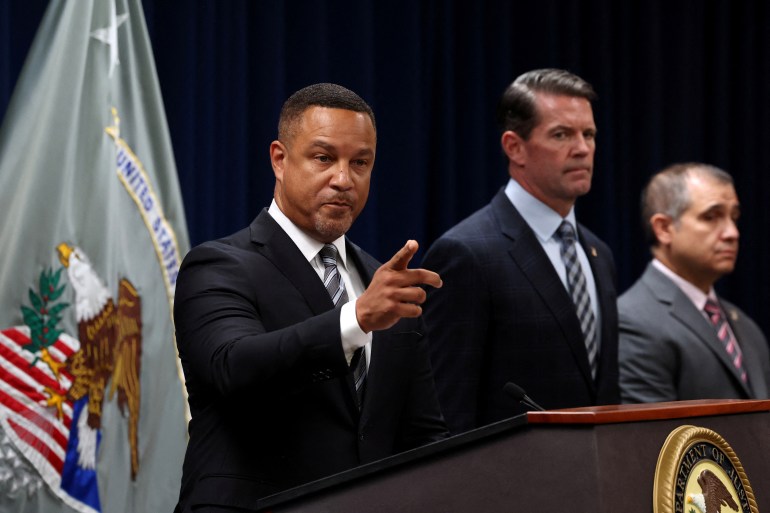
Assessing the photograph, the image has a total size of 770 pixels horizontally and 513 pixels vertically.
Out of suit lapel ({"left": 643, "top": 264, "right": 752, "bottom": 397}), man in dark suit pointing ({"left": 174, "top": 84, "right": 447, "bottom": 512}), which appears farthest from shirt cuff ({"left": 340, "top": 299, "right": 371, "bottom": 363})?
suit lapel ({"left": 643, "top": 264, "right": 752, "bottom": 397})

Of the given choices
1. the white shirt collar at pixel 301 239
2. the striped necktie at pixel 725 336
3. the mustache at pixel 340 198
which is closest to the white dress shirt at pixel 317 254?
the white shirt collar at pixel 301 239

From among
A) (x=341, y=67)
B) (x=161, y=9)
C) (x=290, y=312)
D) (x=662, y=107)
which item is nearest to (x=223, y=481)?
(x=290, y=312)

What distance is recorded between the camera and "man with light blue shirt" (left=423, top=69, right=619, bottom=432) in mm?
3164

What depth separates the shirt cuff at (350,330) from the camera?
1.85 m

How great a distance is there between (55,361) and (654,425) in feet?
6.06

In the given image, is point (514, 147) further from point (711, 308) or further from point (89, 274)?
point (89, 274)

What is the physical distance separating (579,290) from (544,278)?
0.16 m

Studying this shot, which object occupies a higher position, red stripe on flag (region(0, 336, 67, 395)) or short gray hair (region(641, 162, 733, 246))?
short gray hair (region(641, 162, 733, 246))

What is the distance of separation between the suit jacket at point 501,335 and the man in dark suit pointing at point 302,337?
2.19ft

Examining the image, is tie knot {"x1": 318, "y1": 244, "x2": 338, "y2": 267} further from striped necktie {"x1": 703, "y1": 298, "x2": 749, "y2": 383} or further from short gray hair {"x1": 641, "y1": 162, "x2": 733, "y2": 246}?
short gray hair {"x1": 641, "y1": 162, "x2": 733, "y2": 246}

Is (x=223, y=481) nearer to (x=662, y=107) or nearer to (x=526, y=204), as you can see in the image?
(x=526, y=204)

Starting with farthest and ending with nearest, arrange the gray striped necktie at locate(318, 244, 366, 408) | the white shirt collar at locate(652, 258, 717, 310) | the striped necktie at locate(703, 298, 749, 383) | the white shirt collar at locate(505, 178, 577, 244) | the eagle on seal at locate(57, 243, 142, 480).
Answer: the white shirt collar at locate(652, 258, 717, 310) → the striped necktie at locate(703, 298, 749, 383) → the white shirt collar at locate(505, 178, 577, 244) → the eagle on seal at locate(57, 243, 142, 480) → the gray striped necktie at locate(318, 244, 366, 408)

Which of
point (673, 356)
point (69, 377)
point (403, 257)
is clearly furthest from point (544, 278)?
point (403, 257)

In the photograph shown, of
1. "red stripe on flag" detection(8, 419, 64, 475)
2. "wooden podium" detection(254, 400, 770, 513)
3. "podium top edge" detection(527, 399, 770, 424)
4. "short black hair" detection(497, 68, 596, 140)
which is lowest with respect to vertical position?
"red stripe on flag" detection(8, 419, 64, 475)
